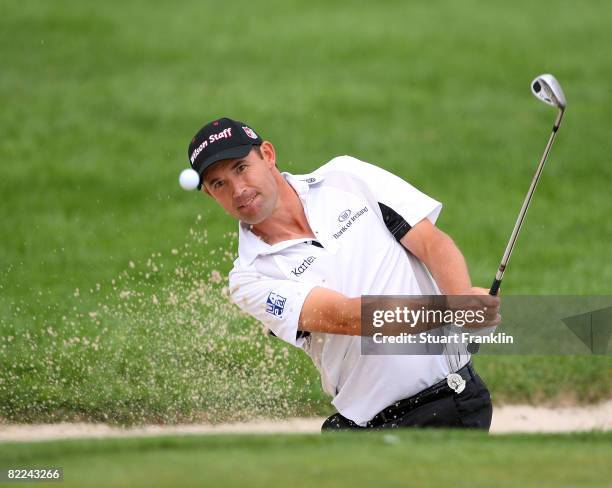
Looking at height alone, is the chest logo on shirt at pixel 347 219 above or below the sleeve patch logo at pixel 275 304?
above

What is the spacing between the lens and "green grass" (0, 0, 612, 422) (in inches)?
308

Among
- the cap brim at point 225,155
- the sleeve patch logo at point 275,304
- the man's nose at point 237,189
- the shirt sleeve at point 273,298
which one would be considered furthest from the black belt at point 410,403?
the cap brim at point 225,155

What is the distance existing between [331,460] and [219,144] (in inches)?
62.6

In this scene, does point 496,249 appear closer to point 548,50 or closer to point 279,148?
point 279,148

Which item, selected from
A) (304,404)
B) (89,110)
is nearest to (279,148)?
(89,110)

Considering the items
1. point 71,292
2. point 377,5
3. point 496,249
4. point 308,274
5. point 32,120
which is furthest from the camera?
point 377,5

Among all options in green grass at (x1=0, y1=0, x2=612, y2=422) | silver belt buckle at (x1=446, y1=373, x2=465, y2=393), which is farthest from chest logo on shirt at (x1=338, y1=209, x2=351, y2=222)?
green grass at (x1=0, y1=0, x2=612, y2=422)

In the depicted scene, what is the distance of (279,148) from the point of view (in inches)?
540

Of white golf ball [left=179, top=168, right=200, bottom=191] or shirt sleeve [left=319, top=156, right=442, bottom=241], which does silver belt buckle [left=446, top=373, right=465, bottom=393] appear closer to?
shirt sleeve [left=319, top=156, right=442, bottom=241]

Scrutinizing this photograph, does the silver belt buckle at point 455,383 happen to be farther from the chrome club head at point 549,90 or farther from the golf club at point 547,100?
the chrome club head at point 549,90

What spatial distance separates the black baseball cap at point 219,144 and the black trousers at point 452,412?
1.31 meters

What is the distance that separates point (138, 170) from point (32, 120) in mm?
2196

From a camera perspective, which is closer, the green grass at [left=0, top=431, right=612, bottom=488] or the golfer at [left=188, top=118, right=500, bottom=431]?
the green grass at [left=0, top=431, right=612, bottom=488]

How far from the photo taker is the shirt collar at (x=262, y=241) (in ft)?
16.8
